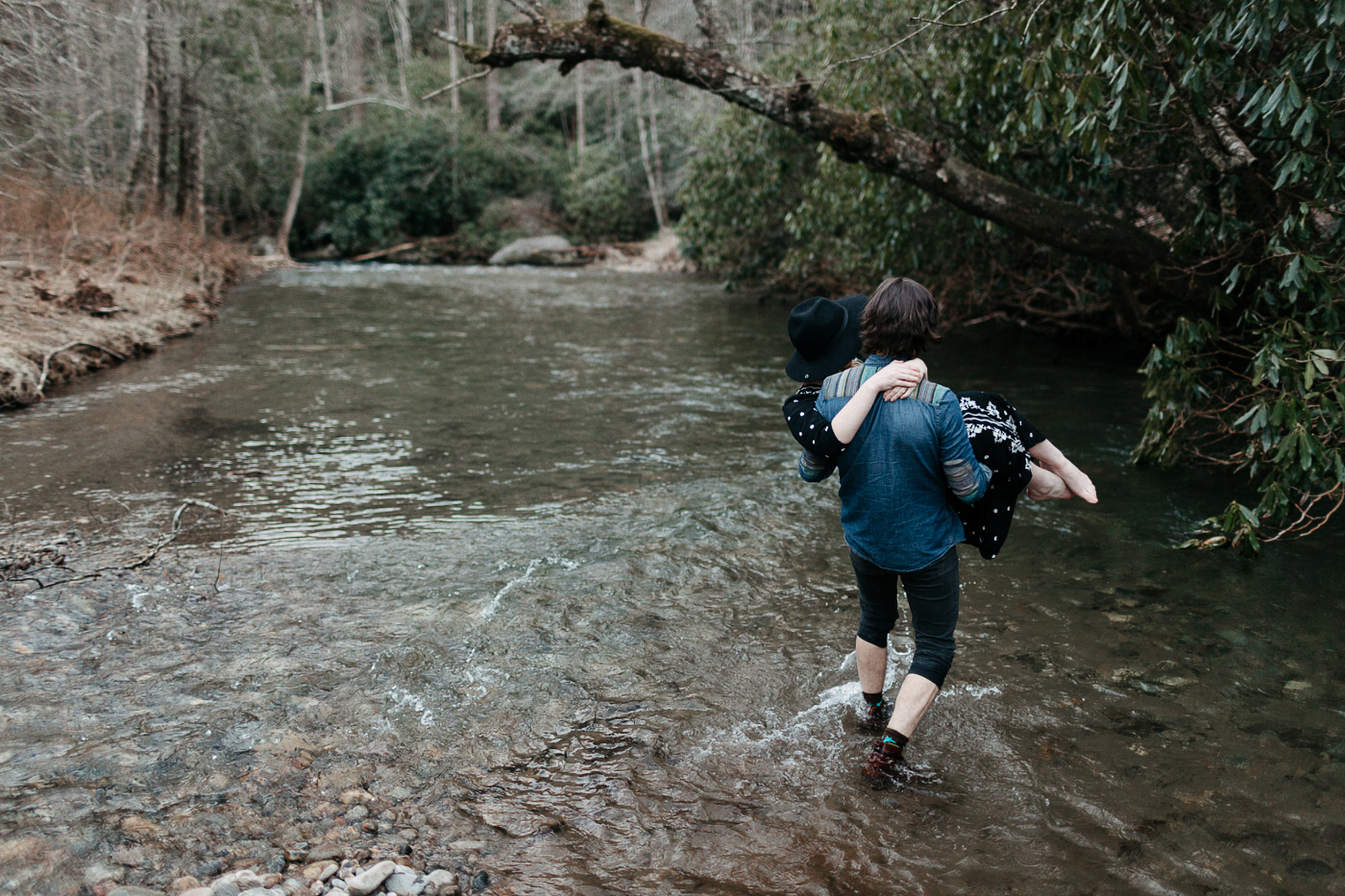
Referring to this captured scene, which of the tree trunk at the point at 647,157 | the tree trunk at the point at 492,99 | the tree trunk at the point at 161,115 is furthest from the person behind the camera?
the tree trunk at the point at 492,99

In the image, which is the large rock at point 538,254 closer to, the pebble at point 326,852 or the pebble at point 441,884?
the pebble at point 326,852

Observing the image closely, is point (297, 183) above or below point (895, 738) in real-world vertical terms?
above

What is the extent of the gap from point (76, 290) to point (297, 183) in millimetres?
22798

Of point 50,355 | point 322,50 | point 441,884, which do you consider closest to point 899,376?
point 441,884

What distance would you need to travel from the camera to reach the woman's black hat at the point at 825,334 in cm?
330

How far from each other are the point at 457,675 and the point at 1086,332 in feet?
39.8

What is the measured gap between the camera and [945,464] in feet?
10.4

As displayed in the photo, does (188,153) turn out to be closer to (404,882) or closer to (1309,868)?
(404,882)

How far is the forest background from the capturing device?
17.4 ft

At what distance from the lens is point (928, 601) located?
3.34m

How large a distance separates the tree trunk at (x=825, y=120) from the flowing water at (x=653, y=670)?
2059 millimetres

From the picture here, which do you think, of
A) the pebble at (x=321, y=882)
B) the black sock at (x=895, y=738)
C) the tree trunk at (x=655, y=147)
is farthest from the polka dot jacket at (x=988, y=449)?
the tree trunk at (x=655, y=147)

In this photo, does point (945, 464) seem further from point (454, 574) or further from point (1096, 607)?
point (454, 574)

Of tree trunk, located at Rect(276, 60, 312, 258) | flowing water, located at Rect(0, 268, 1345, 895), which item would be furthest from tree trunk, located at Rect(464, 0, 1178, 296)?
tree trunk, located at Rect(276, 60, 312, 258)
